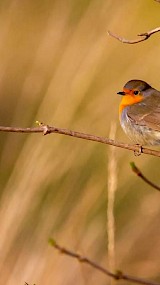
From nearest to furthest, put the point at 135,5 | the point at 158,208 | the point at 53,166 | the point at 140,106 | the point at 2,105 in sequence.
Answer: the point at 140,106 < the point at 53,166 < the point at 158,208 < the point at 135,5 < the point at 2,105

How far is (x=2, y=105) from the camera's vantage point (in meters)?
5.77

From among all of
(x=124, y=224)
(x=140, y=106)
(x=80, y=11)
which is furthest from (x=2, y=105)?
(x=140, y=106)

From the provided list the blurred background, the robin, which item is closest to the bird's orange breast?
the robin

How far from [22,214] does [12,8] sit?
1620mm

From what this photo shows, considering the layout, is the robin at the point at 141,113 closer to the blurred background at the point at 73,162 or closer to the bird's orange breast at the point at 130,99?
the bird's orange breast at the point at 130,99

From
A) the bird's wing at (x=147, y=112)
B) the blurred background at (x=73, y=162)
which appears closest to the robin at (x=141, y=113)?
the bird's wing at (x=147, y=112)

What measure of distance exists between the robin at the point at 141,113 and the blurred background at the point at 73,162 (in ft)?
0.76

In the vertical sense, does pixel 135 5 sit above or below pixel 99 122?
above

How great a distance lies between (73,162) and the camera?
13.2 ft

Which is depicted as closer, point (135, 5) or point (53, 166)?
point (53, 166)

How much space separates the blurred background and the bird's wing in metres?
0.26

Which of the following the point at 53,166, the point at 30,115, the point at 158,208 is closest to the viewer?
the point at 53,166

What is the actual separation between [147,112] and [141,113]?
26 millimetres

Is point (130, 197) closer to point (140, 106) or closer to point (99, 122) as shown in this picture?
point (99, 122)
